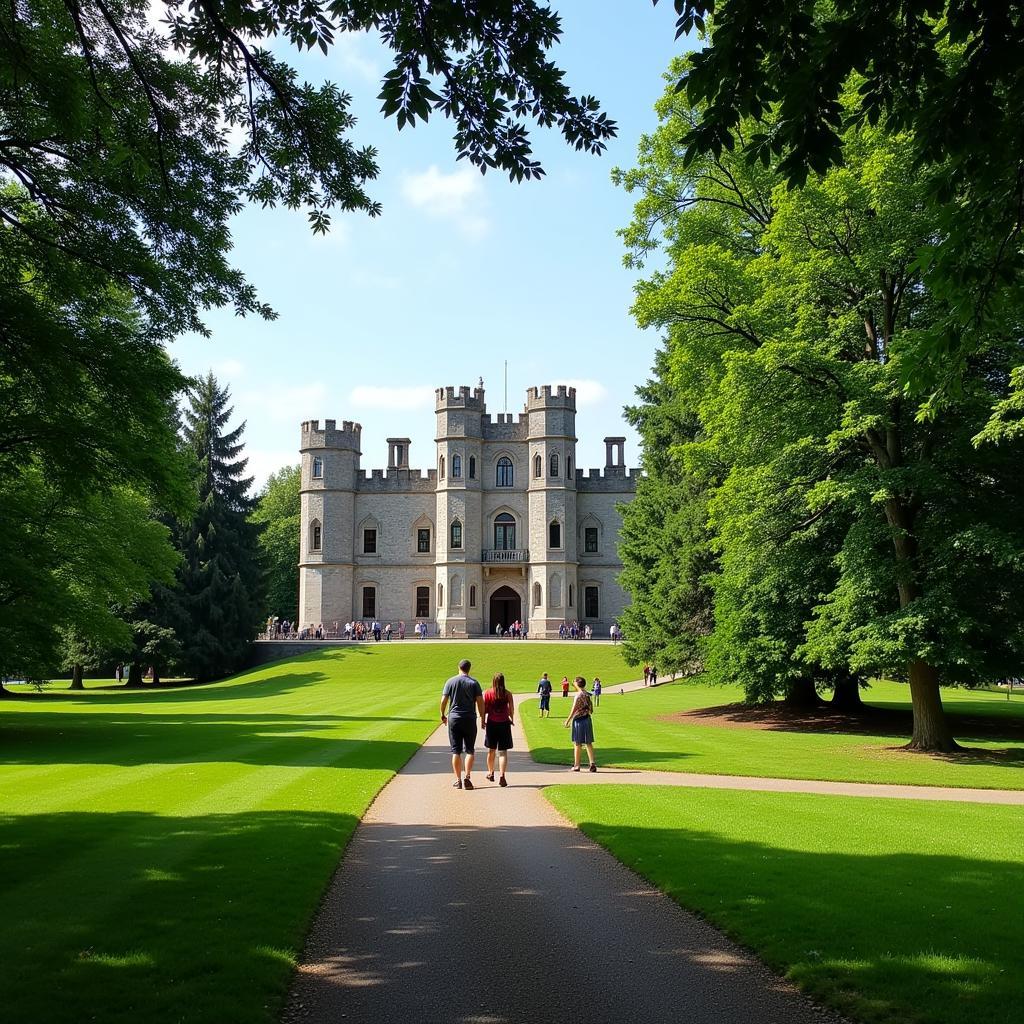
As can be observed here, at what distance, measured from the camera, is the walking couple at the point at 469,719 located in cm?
1199

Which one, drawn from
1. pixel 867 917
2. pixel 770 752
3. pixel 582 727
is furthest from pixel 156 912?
pixel 770 752

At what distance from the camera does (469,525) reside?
59.0 meters

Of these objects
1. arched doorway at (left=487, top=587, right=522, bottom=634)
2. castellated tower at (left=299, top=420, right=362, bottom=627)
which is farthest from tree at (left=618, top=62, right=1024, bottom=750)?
castellated tower at (left=299, top=420, right=362, bottom=627)

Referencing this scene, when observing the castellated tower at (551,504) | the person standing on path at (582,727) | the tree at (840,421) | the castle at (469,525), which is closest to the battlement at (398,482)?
the castle at (469,525)

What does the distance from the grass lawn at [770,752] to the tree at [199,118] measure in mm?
10403

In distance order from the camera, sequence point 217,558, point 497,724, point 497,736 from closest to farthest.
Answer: point 497,736 → point 497,724 → point 217,558

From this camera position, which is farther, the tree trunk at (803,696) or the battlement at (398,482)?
the battlement at (398,482)

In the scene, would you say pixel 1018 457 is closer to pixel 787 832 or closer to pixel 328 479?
pixel 787 832

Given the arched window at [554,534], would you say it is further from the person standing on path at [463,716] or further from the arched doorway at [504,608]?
the person standing on path at [463,716]

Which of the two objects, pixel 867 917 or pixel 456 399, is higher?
pixel 456 399

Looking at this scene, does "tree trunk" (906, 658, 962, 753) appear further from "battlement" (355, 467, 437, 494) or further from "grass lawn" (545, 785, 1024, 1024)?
"battlement" (355, 467, 437, 494)

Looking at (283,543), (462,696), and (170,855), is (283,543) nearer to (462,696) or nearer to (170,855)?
(462,696)

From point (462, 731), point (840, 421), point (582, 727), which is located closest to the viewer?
point (462, 731)

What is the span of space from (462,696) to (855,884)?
6.34 meters
